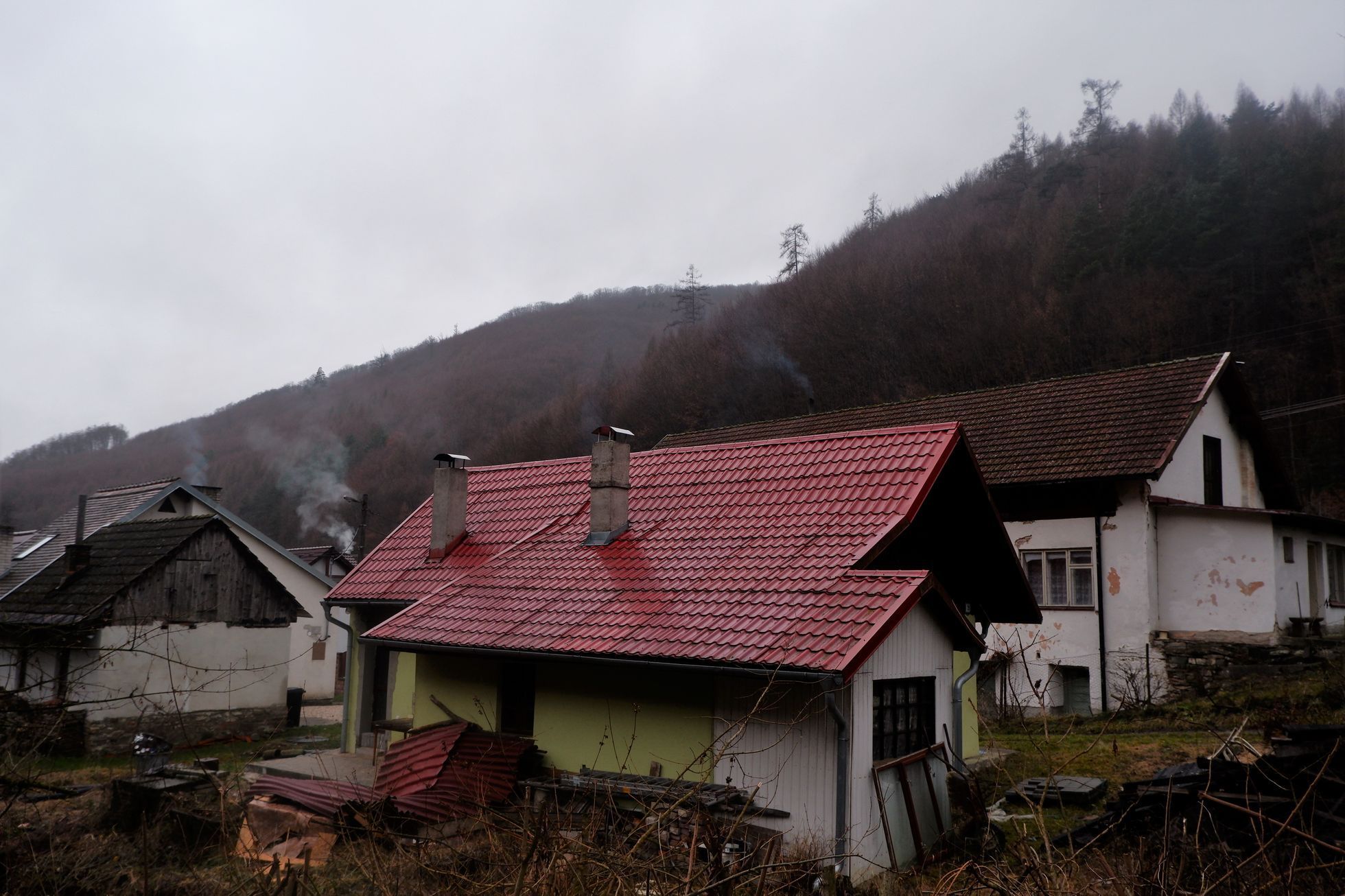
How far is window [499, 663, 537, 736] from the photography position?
11891 mm

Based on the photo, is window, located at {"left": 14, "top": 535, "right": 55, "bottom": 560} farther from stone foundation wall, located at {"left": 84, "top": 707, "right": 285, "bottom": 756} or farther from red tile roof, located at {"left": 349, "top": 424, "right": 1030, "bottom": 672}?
red tile roof, located at {"left": 349, "top": 424, "right": 1030, "bottom": 672}

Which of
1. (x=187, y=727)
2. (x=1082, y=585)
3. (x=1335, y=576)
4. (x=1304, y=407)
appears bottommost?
(x=187, y=727)

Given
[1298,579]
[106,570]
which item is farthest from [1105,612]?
[106,570]

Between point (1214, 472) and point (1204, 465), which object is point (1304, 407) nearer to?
point (1214, 472)

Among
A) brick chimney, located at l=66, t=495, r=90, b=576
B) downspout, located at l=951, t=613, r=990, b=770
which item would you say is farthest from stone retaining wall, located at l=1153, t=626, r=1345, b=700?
brick chimney, located at l=66, t=495, r=90, b=576

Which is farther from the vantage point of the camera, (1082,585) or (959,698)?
(1082,585)

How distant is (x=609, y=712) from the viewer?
1067cm

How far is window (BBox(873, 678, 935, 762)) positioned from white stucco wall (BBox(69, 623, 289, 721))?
13523 mm

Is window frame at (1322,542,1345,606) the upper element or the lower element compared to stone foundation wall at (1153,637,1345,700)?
upper

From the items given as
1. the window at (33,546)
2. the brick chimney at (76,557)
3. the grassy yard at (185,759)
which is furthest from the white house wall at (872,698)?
the window at (33,546)

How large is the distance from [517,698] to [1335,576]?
2016 cm

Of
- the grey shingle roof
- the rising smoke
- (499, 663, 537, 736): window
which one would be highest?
the rising smoke

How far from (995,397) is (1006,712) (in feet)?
26.6

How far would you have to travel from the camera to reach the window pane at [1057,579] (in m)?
19.3
